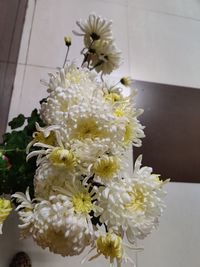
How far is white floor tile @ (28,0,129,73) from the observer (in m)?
0.93

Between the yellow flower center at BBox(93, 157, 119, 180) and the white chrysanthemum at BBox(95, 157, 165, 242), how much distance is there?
18 millimetres

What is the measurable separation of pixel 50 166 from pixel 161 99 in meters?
0.67

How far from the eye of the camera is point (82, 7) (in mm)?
1060

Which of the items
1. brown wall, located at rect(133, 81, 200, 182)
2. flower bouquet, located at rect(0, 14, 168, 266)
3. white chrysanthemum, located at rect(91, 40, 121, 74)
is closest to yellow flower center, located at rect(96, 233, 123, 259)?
flower bouquet, located at rect(0, 14, 168, 266)

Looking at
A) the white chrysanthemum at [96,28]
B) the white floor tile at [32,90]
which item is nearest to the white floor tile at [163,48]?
the white floor tile at [32,90]

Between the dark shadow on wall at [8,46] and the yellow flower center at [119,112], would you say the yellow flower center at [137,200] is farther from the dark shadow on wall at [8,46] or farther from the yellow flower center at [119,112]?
the dark shadow on wall at [8,46]

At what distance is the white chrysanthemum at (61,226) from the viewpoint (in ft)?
1.13

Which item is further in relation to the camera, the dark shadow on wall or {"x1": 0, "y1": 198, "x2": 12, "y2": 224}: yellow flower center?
the dark shadow on wall

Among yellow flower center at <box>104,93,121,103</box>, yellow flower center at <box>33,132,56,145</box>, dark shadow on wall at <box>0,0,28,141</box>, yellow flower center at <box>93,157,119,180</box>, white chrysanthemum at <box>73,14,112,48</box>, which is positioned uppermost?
dark shadow on wall at <box>0,0,28,141</box>

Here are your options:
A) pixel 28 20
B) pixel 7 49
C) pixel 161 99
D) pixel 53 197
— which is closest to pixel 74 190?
pixel 53 197

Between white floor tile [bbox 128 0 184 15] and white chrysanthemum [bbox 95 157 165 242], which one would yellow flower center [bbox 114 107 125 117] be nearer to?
white chrysanthemum [bbox 95 157 165 242]

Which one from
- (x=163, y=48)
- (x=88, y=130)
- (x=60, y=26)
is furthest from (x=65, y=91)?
(x=163, y=48)

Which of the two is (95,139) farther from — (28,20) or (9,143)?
(28,20)

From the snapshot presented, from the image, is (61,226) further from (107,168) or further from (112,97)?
(112,97)
